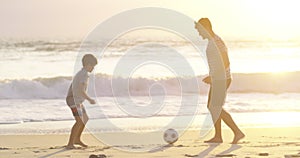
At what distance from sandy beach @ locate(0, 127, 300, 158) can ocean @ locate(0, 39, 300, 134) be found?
4.23 ft

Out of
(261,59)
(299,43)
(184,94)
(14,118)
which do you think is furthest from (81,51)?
(14,118)

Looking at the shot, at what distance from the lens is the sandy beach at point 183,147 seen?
395 inches

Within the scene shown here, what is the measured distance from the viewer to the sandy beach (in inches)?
395

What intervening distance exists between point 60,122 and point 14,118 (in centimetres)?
122

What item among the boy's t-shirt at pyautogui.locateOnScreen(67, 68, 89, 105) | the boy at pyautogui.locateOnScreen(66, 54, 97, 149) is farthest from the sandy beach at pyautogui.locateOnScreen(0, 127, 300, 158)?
the boy's t-shirt at pyautogui.locateOnScreen(67, 68, 89, 105)

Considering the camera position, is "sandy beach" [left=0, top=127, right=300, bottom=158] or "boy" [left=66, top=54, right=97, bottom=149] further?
"boy" [left=66, top=54, right=97, bottom=149]

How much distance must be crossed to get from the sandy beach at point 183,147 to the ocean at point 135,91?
4.23 feet

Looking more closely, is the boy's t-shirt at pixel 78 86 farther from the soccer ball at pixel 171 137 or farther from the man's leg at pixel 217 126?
the man's leg at pixel 217 126

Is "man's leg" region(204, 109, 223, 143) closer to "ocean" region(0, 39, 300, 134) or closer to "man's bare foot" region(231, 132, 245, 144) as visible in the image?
"man's bare foot" region(231, 132, 245, 144)

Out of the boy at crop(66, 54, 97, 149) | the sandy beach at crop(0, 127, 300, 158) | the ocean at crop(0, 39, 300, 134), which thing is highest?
the ocean at crop(0, 39, 300, 134)

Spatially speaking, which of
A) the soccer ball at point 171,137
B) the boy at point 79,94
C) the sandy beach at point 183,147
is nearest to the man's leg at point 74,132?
the boy at point 79,94

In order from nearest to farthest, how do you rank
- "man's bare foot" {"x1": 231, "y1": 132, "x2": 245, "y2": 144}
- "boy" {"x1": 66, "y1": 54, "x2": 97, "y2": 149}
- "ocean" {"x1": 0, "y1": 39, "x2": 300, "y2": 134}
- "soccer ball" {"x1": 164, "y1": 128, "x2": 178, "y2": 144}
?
"boy" {"x1": 66, "y1": 54, "x2": 97, "y2": 149}, "man's bare foot" {"x1": 231, "y1": 132, "x2": 245, "y2": 144}, "soccer ball" {"x1": 164, "y1": 128, "x2": 178, "y2": 144}, "ocean" {"x1": 0, "y1": 39, "x2": 300, "y2": 134}

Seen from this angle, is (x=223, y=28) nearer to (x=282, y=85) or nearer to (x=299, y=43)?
(x=299, y=43)

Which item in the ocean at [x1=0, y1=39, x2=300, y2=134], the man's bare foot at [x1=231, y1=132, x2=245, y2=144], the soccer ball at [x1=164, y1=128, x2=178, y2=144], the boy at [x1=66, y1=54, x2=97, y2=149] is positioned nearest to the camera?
the boy at [x1=66, y1=54, x2=97, y2=149]
